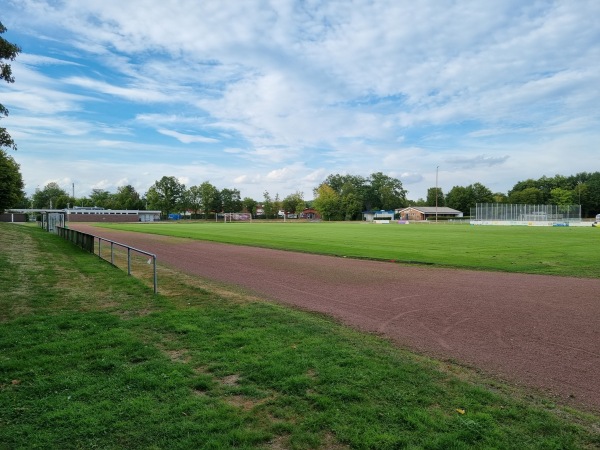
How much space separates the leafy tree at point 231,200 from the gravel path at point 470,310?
130376mm

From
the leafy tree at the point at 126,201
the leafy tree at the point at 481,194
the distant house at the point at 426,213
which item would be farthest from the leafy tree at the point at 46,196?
the leafy tree at the point at 481,194

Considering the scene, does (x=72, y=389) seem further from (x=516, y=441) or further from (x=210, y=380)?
(x=516, y=441)

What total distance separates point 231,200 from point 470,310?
464 ft

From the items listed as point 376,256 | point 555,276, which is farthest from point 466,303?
point 376,256

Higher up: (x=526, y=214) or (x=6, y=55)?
(x=6, y=55)

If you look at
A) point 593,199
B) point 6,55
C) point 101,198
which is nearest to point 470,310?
point 6,55

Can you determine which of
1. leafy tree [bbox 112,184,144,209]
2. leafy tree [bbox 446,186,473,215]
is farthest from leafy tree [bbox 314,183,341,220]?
leafy tree [bbox 112,184,144,209]

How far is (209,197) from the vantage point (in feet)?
458

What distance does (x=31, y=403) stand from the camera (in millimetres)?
4391

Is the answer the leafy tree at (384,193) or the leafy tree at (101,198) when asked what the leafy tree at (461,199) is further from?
the leafy tree at (101,198)

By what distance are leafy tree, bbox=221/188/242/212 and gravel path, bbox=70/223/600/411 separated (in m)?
130

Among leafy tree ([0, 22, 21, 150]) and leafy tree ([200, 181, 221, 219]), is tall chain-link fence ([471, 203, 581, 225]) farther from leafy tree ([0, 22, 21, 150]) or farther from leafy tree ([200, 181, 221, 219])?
leafy tree ([200, 181, 221, 219])

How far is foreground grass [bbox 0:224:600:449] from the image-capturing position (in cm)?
376

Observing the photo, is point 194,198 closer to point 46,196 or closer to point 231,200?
point 231,200
